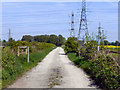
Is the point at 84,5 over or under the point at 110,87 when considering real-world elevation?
over

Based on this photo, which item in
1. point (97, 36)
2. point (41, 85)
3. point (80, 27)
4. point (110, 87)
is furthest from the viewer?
point (80, 27)

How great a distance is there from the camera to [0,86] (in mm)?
9312

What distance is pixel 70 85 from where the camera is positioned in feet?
33.0

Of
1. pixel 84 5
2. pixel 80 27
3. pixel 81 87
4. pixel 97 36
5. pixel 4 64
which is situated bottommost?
pixel 81 87

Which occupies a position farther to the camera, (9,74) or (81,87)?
(9,74)

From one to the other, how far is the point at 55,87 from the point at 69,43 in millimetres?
32154

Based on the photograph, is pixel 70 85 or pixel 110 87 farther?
pixel 70 85

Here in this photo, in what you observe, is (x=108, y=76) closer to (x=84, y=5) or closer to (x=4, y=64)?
(x=4, y=64)

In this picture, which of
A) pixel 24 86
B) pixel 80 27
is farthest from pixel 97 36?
pixel 80 27

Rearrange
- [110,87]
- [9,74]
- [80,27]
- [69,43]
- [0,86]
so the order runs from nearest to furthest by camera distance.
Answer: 1. [110,87]
2. [0,86]
3. [9,74]
4. [80,27]
5. [69,43]

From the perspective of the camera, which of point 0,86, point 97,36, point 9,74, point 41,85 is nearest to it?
point 0,86

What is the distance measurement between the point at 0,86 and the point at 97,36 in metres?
8.68

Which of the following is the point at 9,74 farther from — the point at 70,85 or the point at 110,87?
the point at 110,87

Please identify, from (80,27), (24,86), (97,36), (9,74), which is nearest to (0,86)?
(24,86)
